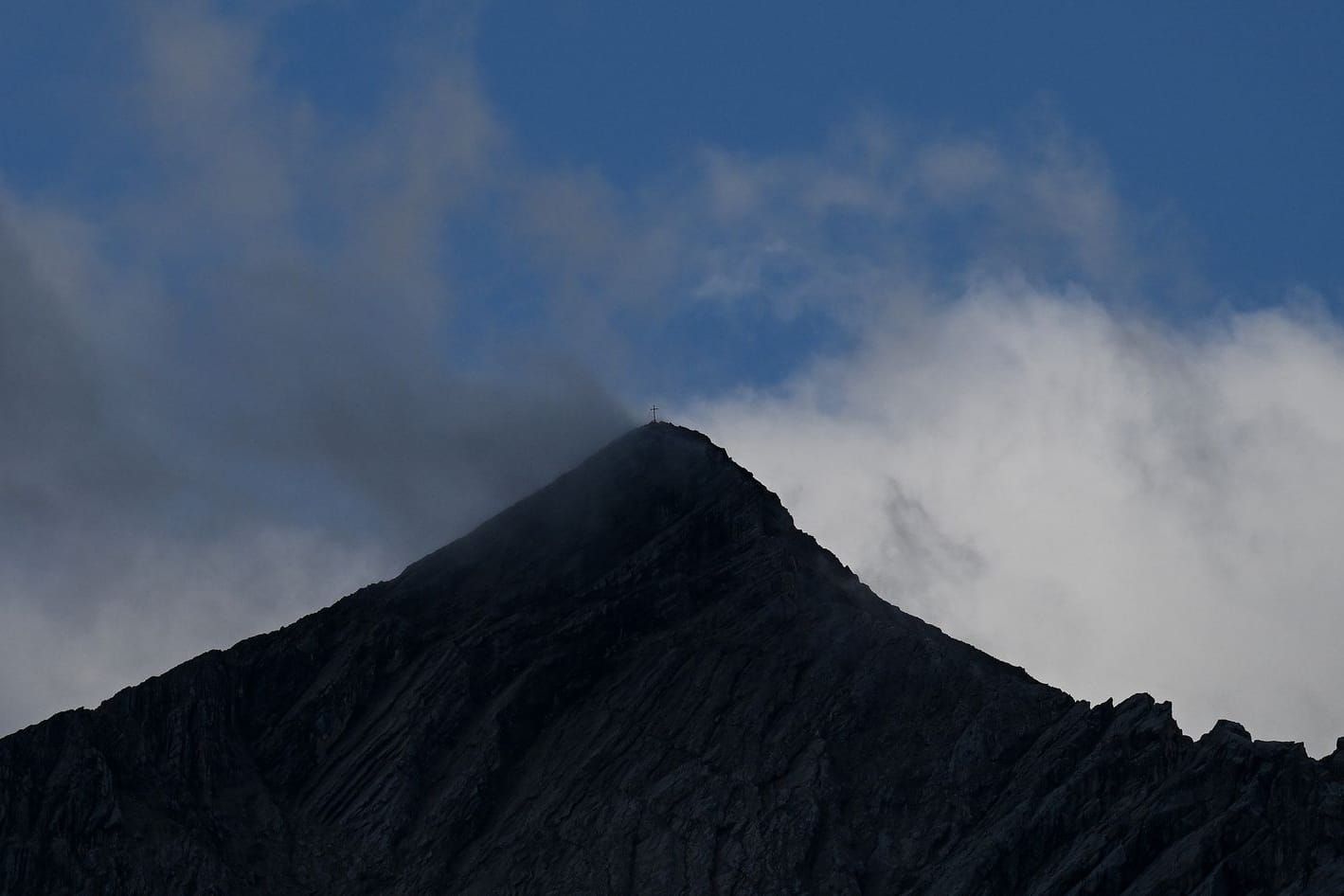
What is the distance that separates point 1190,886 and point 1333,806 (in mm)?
10894

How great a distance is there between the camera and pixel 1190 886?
7835 inches

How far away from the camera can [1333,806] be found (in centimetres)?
19925

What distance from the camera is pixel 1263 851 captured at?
199 metres

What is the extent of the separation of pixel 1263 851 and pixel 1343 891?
9349mm

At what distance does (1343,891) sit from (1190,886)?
38.8 feet

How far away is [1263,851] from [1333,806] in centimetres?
555

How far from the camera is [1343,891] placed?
7500 inches

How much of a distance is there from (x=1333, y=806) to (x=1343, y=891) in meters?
9.86
